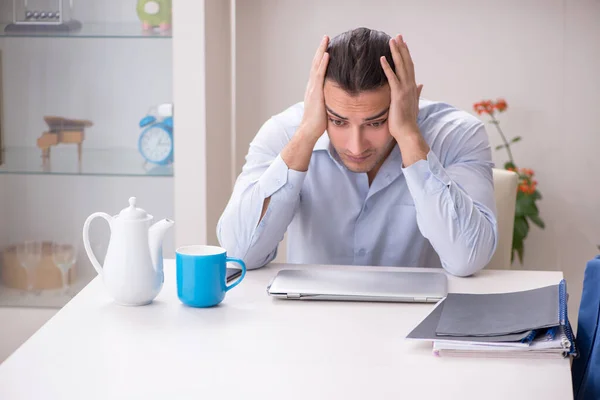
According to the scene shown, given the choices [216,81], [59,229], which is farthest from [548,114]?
[59,229]

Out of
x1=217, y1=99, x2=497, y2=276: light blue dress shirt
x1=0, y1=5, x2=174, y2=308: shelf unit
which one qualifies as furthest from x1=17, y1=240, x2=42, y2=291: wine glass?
x1=217, y1=99, x2=497, y2=276: light blue dress shirt

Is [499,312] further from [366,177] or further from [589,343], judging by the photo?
[366,177]

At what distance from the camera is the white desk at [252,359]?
1.09 m

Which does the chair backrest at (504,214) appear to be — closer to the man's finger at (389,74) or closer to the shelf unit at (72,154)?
the man's finger at (389,74)

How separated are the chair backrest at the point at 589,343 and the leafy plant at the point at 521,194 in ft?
5.76

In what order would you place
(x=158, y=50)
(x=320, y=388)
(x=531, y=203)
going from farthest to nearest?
(x=531, y=203)
(x=158, y=50)
(x=320, y=388)

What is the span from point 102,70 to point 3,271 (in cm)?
80

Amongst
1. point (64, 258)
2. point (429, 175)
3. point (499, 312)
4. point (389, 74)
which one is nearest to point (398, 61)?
point (389, 74)

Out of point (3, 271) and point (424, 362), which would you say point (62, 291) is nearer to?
point (3, 271)

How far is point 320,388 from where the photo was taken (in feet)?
3.58

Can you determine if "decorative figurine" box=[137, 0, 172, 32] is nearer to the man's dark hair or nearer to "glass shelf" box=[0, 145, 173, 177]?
"glass shelf" box=[0, 145, 173, 177]

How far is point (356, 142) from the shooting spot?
5.80 ft

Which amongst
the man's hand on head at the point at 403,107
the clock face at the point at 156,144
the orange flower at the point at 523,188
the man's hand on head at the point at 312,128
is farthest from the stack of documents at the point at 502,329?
the orange flower at the point at 523,188

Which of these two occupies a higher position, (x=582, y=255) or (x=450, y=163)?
(x=450, y=163)
